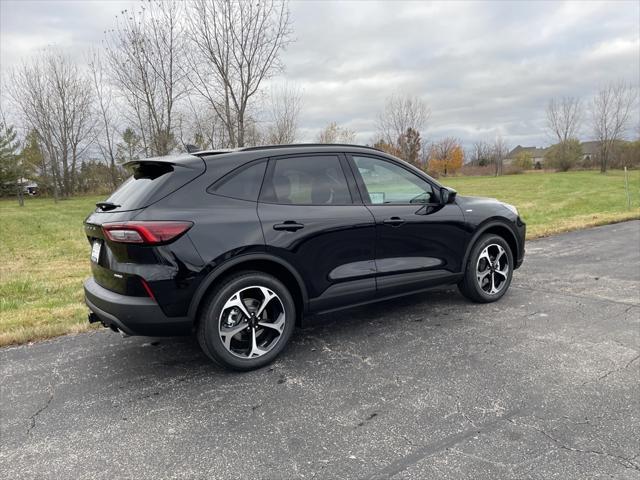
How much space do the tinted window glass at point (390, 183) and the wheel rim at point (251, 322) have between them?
1323mm

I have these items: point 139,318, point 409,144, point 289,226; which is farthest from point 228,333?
point 409,144

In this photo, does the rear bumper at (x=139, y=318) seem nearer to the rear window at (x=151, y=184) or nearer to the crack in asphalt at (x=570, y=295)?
the rear window at (x=151, y=184)

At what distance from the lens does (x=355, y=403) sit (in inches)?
114

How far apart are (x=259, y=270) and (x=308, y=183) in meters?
0.86

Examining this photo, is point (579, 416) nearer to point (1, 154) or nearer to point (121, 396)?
point (121, 396)

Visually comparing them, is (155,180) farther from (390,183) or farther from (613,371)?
(613,371)

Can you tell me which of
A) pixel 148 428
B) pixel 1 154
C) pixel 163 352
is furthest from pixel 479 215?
pixel 1 154

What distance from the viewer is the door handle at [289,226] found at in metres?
3.45

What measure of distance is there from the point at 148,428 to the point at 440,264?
9.71 feet

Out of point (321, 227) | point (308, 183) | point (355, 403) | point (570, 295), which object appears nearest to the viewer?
point (355, 403)

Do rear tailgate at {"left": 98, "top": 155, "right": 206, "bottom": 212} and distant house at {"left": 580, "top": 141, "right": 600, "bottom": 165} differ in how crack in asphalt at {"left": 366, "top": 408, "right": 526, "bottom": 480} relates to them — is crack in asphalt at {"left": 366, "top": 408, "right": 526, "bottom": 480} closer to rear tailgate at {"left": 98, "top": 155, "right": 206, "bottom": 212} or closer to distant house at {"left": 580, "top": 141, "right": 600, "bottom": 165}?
rear tailgate at {"left": 98, "top": 155, "right": 206, "bottom": 212}

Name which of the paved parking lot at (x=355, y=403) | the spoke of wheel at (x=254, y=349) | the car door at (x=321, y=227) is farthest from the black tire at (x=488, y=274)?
the spoke of wheel at (x=254, y=349)

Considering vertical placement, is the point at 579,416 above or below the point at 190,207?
below

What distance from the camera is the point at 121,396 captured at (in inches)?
122
